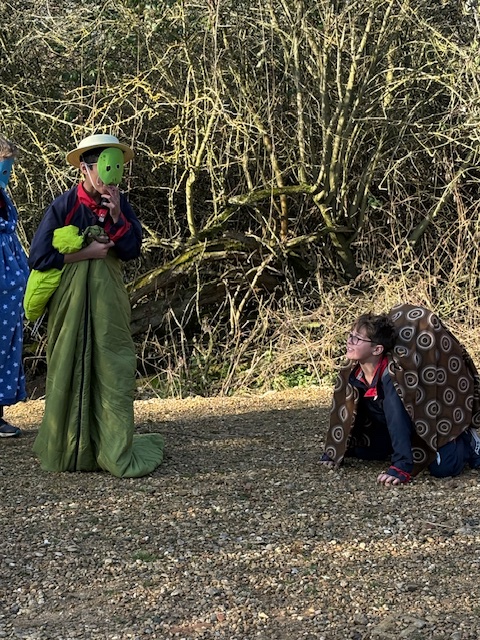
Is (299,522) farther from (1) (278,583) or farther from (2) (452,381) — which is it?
(2) (452,381)

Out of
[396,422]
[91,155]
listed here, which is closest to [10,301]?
[91,155]

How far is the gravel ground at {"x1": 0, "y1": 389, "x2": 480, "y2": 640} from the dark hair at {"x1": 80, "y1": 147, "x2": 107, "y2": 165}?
1.67m

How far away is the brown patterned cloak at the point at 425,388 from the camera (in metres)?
4.49

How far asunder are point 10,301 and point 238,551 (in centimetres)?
265

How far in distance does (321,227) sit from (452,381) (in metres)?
4.27

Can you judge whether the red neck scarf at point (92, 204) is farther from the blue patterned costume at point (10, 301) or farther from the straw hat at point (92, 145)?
the blue patterned costume at point (10, 301)

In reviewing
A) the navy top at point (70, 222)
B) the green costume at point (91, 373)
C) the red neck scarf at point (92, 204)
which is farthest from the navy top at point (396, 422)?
the red neck scarf at point (92, 204)

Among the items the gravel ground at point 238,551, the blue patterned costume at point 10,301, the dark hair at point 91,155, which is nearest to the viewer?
the gravel ground at point 238,551

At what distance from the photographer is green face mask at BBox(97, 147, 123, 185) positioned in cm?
452

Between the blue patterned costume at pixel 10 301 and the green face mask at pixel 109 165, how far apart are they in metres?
1.24

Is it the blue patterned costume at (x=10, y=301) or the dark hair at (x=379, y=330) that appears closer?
the dark hair at (x=379, y=330)

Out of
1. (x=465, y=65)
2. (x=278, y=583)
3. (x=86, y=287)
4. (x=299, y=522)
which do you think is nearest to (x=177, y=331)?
(x=465, y=65)

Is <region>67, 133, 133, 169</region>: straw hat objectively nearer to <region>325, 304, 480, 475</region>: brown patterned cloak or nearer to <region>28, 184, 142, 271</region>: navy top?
<region>28, 184, 142, 271</region>: navy top

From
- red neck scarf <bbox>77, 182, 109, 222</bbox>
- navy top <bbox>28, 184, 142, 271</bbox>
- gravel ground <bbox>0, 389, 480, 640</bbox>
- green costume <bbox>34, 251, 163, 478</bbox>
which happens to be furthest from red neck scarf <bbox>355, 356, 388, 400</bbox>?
red neck scarf <bbox>77, 182, 109, 222</bbox>
